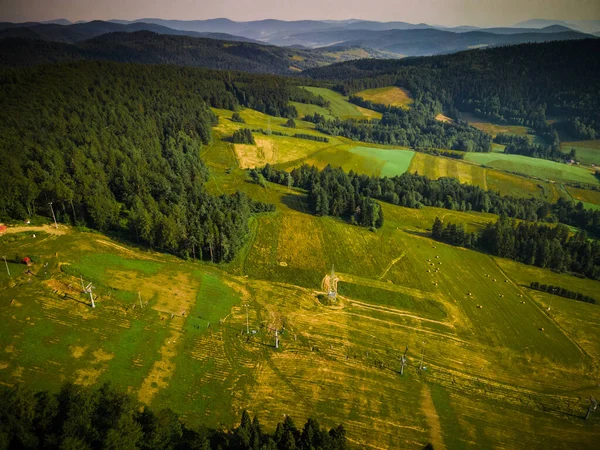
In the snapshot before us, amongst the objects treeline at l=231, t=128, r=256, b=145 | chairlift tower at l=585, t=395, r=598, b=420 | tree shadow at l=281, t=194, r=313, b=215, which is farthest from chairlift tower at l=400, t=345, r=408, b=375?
treeline at l=231, t=128, r=256, b=145

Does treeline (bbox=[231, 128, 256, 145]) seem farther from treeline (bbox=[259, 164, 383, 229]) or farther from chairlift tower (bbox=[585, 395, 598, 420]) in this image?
chairlift tower (bbox=[585, 395, 598, 420])

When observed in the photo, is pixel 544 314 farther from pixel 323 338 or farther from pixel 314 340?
pixel 314 340

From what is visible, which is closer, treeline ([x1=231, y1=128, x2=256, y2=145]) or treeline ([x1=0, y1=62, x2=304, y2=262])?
treeline ([x1=0, y1=62, x2=304, y2=262])

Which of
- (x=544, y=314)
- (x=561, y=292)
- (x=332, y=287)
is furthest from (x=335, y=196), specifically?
(x=561, y=292)

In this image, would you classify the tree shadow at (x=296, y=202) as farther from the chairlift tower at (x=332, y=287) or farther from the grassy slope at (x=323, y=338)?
the chairlift tower at (x=332, y=287)

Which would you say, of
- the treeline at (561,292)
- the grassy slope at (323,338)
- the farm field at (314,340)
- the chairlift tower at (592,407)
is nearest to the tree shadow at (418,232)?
the grassy slope at (323,338)

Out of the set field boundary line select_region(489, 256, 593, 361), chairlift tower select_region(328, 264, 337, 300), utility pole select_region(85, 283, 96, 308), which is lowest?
field boundary line select_region(489, 256, 593, 361)
